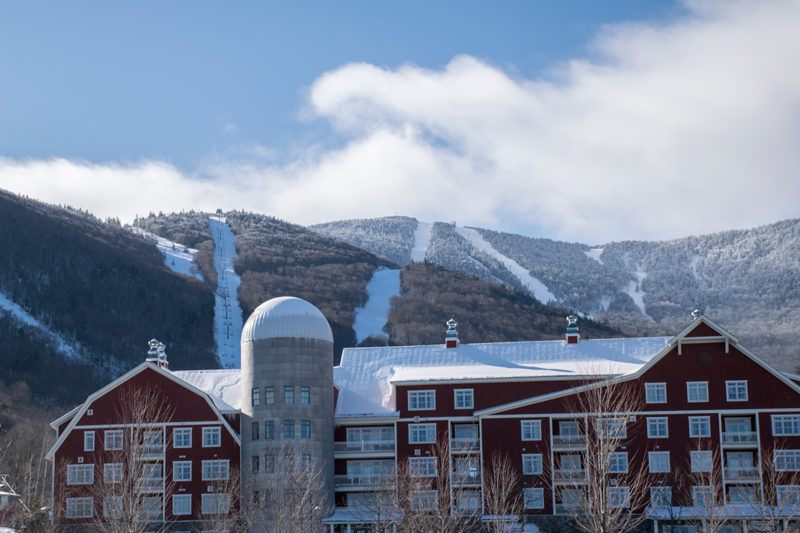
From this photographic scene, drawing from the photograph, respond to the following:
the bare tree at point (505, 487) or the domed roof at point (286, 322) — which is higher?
the domed roof at point (286, 322)

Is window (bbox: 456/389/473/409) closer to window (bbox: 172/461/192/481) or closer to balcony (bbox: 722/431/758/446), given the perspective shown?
balcony (bbox: 722/431/758/446)

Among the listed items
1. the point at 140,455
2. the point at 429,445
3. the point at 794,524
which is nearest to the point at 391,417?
the point at 429,445

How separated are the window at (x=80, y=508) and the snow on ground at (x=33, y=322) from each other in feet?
370

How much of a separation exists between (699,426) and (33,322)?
153 metres

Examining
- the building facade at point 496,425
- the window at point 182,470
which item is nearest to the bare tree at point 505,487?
the building facade at point 496,425

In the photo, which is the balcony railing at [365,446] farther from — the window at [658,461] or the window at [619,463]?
the window at [658,461]

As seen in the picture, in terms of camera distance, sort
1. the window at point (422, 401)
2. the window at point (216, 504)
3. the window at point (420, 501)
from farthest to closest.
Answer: the window at point (422, 401) → the window at point (216, 504) → the window at point (420, 501)

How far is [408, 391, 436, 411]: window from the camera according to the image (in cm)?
7812

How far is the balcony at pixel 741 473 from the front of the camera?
236ft

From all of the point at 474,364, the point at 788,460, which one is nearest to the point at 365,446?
the point at 474,364

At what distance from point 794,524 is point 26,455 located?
70.5 metres

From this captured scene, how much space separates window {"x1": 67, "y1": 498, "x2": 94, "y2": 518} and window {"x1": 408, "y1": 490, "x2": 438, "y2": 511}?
2737 centimetres

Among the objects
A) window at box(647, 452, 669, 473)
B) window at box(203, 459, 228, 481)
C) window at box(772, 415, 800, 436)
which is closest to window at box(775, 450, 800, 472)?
window at box(772, 415, 800, 436)

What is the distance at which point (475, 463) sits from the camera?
7531 centimetres
